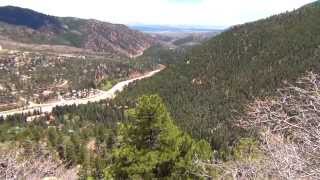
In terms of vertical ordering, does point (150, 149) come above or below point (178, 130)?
below

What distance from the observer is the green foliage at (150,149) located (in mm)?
26297

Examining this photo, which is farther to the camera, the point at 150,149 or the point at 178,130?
the point at 178,130

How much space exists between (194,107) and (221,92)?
17461 millimetres

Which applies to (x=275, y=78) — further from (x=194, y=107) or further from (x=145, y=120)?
(x=145, y=120)

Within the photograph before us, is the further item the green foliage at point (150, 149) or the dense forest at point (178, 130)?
the green foliage at point (150, 149)

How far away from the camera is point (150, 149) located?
2694 cm

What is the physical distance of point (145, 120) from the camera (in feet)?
90.0

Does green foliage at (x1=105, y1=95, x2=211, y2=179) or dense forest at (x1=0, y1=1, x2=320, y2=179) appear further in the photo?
green foliage at (x1=105, y1=95, x2=211, y2=179)

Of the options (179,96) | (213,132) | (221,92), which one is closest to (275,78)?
(221,92)

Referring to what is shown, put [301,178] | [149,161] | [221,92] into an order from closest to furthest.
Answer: [301,178] < [149,161] < [221,92]

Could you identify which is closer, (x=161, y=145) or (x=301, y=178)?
(x=301, y=178)

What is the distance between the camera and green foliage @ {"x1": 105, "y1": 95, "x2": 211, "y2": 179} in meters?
26.3

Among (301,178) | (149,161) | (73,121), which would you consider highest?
(301,178)

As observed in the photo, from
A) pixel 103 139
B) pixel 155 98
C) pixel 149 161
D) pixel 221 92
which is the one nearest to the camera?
pixel 149 161
